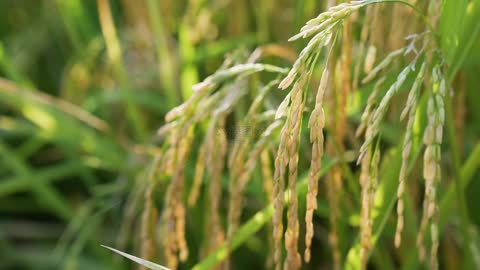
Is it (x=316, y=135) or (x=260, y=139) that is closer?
(x=316, y=135)

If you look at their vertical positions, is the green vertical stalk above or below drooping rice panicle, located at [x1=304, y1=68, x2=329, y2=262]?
above

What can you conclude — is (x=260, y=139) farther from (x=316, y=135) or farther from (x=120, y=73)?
(x=120, y=73)

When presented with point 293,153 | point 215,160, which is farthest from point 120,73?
point 293,153

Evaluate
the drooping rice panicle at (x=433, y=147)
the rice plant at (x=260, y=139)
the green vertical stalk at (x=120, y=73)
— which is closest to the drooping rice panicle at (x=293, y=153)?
the rice plant at (x=260, y=139)

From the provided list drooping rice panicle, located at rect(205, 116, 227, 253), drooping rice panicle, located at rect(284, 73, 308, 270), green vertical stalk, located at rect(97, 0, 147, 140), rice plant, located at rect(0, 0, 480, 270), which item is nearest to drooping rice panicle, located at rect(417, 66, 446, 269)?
rice plant, located at rect(0, 0, 480, 270)

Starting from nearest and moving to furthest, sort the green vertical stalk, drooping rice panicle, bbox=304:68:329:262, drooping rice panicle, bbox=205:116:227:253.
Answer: drooping rice panicle, bbox=304:68:329:262 < drooping rice panicle, bbox=205:116:227:253 < the green vertical stalk

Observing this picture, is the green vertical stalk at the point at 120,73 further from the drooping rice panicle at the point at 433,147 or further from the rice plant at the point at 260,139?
the drooping rice panicle at the point at 433,147

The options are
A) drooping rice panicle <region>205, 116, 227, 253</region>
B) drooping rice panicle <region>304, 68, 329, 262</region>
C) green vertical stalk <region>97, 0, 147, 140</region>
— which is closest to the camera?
drooping rice panicle <region>304, 68, 329, 262</region>

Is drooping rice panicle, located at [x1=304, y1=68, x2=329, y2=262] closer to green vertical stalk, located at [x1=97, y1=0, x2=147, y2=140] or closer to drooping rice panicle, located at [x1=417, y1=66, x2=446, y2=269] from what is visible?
drooping rice panicle, located at [x1=417, y1=66, x2=446, y2=269]
